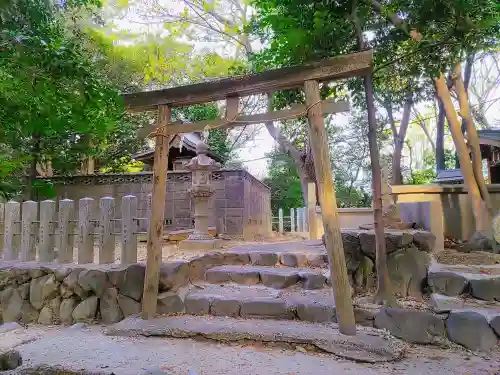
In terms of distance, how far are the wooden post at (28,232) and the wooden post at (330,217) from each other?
4.27 metres

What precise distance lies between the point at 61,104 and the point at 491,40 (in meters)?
5.68

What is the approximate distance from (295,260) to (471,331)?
2.37m

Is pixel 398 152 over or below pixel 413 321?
over

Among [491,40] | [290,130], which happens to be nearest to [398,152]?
[290,130]

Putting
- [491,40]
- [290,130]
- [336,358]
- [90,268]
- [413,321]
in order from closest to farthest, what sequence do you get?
[336,358] → [413,321] → [90,268] → [491,40] → [290,130]

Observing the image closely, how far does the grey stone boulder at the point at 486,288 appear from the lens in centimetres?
361

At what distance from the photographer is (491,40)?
4.81 meters

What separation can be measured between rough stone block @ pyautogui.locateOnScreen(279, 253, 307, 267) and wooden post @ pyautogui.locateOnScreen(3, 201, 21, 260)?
164 inches

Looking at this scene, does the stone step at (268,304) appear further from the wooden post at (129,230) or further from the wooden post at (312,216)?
the wooden post at (312,216)

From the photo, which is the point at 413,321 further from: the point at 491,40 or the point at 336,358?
the point at 491,40

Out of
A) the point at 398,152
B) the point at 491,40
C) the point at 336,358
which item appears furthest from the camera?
the point at 398,152

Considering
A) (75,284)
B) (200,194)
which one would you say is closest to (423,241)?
(200,194)

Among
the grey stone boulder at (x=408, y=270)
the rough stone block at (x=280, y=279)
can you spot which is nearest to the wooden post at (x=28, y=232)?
the rough stone block at (x=280, y=279)

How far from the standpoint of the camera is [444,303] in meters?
3.56
